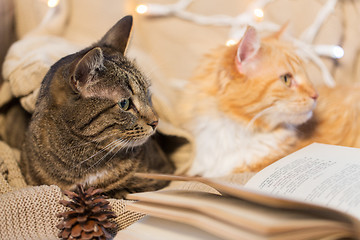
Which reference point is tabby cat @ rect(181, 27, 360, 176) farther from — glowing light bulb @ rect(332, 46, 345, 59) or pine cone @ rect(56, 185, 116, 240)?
pine cone @ rect(56, 185, 116, 240)

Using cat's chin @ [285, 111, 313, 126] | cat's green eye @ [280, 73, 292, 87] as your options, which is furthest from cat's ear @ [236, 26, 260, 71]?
cat's chin @ [285, 111, 313, 126]

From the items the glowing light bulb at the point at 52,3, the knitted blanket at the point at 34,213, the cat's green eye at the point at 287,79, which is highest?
the glowing light bulb at the point at 52,3

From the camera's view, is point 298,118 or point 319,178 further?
point 298,118

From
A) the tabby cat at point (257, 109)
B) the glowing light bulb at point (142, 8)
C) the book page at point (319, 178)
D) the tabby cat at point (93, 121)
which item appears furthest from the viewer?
the glowing light bulb at point (142, 8)

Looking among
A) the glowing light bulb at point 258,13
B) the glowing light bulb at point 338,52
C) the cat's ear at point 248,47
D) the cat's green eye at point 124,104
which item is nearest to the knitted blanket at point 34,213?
the cat's green eye at point 124,104

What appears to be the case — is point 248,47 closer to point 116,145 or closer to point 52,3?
point 116,145

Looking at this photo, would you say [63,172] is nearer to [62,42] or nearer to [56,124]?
[56,124]

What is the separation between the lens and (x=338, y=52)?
1.43 meters

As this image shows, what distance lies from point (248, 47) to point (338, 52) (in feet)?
1.91

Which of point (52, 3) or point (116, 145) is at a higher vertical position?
point (52, 3)

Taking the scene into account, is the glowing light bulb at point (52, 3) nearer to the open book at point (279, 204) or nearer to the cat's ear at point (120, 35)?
the cat's ear at point (120, 35)

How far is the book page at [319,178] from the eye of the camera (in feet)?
2.35

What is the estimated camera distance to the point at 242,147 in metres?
1.21

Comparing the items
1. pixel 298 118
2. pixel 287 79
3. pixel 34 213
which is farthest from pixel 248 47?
pixel 34 213
